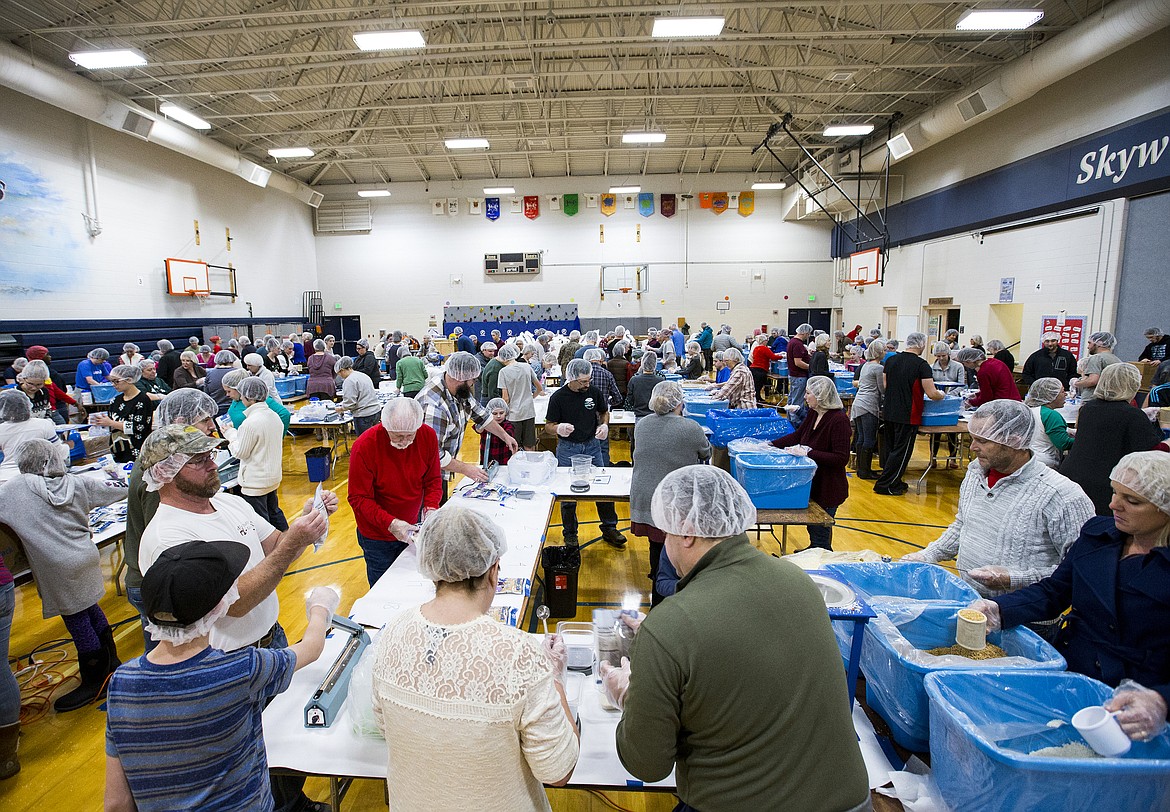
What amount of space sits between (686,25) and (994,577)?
293 inches

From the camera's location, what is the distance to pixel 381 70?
11.9 m

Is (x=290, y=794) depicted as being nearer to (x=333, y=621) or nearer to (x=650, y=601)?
(x=333, y=621)

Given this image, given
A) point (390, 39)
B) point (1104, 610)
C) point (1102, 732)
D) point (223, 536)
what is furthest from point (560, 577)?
point (390, 39)

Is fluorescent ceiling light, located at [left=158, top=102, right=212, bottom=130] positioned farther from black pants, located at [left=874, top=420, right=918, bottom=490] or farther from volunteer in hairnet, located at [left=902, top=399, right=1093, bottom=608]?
volunteer in hairnet, located at [left=902, top=399, right=1093, bottom=608]

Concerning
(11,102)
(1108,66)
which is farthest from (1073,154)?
(11,102)

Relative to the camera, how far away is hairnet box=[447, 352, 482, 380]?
415 cm

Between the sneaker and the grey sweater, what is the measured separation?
173cm

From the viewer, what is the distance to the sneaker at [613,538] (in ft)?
17.1

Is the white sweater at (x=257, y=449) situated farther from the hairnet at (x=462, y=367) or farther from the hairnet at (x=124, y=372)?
the hairnet at (x=124, y=372)

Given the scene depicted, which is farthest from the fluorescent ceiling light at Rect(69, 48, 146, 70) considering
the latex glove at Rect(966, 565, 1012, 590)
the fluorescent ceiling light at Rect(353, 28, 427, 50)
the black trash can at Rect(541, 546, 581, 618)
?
the latex glove at Rect(966, 565, 1012, 590)

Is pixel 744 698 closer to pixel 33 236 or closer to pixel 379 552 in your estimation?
pixel 379 552

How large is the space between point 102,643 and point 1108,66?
13343 mm

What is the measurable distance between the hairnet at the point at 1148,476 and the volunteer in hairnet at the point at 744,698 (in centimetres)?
115

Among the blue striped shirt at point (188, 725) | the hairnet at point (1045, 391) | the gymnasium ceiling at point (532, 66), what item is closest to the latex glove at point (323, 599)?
the blue striped shirt at point (188, 725)
